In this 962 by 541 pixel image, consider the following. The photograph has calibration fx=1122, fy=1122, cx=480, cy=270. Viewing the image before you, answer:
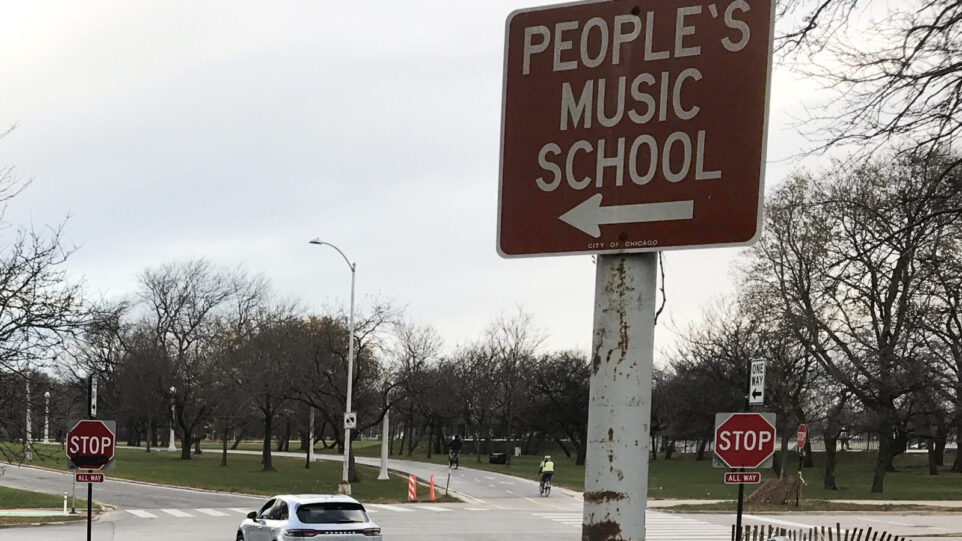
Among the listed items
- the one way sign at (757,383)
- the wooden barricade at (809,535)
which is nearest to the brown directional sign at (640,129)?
the wooden barricade at (809,535)

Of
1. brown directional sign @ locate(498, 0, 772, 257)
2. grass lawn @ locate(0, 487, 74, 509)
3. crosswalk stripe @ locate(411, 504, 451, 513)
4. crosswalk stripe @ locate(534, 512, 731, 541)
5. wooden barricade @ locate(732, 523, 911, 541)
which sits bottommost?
grass lawn @ locate(0, 487, 74, 509)

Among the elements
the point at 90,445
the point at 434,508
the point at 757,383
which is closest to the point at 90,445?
the point at 90,445

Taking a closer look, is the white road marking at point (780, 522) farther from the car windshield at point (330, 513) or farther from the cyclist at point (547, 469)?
the car windshield at point (330, 513)

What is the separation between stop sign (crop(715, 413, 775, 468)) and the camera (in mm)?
16719

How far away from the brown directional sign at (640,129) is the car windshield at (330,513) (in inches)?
668

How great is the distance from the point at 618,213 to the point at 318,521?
56.5 feet

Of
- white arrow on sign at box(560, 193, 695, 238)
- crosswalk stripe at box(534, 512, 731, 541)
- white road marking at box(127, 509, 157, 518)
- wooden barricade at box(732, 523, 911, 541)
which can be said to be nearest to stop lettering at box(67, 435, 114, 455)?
wooden barricade at box(732, 523, 911, 541)

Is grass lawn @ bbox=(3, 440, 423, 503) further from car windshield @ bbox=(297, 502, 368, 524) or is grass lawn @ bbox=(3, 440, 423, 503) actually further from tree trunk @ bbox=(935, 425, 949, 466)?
tree trunk @ bbox=(935, 425, 949, 466)

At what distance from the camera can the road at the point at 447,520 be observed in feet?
90.0

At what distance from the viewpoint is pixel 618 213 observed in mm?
3486

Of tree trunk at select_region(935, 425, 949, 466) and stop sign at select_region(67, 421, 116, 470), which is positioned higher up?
stop sign at select_region(67, 421, 116, 470)

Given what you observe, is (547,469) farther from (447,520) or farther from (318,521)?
(318,521)

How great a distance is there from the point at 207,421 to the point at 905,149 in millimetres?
74258

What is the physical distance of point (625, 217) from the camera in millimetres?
3482
